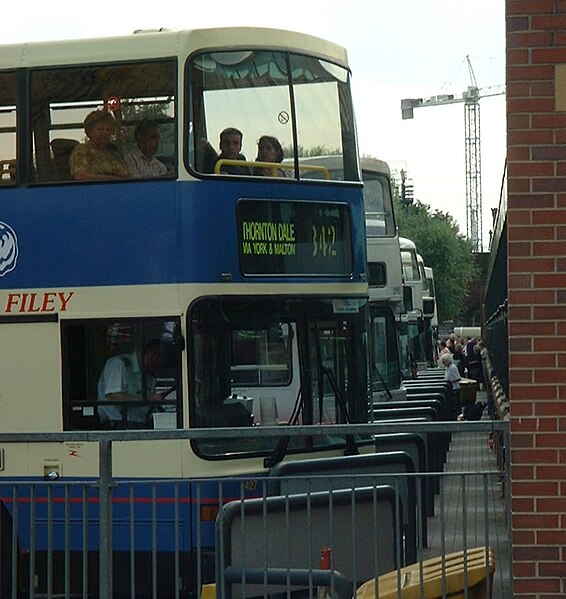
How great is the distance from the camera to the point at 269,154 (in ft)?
39.2

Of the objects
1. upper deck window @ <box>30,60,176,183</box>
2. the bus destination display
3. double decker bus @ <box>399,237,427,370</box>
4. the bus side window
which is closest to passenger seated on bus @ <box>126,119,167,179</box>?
upper deck window @ <box>30,60,176,183</box>

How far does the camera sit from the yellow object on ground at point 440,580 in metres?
6.80

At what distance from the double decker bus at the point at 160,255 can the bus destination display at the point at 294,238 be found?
1 centimetres

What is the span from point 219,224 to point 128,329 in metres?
1.04

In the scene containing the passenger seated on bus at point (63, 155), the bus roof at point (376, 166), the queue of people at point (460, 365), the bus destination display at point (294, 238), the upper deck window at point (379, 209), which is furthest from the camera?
the queue of people at point (460, 365)

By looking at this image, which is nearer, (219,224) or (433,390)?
(219,224)

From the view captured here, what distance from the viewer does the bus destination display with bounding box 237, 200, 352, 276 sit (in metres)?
11.7

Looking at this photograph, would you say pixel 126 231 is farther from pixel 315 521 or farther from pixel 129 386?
pixel 315 521

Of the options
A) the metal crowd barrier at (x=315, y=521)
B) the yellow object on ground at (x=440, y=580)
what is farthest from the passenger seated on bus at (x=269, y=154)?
the yellow object on ground at (x=440, y=580)

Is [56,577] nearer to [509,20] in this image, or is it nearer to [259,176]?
[509,20]

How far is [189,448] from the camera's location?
37.0ft

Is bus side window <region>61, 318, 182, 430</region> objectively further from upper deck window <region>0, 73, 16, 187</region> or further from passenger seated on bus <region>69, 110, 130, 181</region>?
upper deck window <region>0, 73, 16, 187</region>

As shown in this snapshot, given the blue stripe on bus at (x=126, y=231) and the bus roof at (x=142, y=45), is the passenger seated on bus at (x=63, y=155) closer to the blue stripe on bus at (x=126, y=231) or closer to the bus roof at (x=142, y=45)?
the blue stripe on bus at (x=126, y=231)

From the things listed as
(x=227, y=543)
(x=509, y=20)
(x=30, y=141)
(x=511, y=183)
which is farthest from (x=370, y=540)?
(x=30, y=141)
